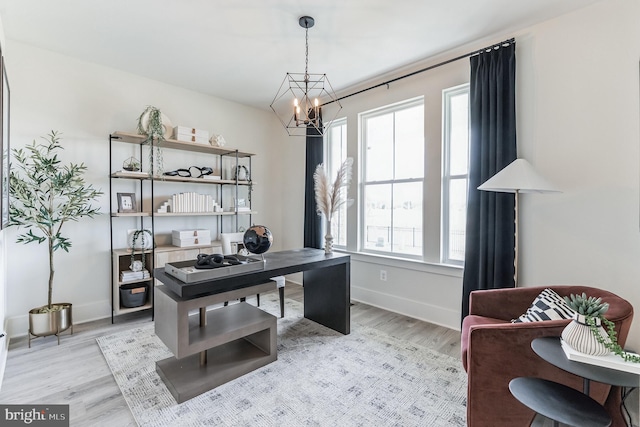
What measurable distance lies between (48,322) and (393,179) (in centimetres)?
370

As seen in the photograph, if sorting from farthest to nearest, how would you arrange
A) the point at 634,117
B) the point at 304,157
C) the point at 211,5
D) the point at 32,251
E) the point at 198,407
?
the point at 304,157, the point at 32,251, the point at 211,5, the point at 634,117, the point at 198,407

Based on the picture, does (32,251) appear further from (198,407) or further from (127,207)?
(198,407)

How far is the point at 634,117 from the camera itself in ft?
6.79

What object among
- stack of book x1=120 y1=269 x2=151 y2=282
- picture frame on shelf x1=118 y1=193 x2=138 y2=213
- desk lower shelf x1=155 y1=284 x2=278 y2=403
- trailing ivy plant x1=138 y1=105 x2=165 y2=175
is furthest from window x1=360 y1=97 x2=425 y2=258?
picture frame on shelf x1=118 y1=193 x2=138 y2=213

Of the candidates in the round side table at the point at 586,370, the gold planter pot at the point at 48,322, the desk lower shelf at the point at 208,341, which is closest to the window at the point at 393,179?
the desk lower shelf at the point at 208,341

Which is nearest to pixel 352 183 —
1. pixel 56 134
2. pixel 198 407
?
pixel 198 407

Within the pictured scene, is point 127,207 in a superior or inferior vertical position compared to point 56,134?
inferior

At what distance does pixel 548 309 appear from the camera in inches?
69.9

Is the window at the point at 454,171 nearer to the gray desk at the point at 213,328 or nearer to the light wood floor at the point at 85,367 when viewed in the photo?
the light wood floor at the point at 85,367

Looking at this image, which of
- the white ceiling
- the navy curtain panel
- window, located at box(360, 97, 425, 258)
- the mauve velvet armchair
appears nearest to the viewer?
the mauve velvet armchair

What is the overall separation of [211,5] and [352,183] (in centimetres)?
241

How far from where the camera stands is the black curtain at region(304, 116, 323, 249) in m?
4.19

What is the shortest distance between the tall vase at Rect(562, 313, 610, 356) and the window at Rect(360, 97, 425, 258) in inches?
78.6

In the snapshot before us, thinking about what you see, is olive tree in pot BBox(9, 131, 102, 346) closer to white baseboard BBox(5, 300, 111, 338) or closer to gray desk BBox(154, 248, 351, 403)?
white baseboard BBox(5, 300, 111, 338)
